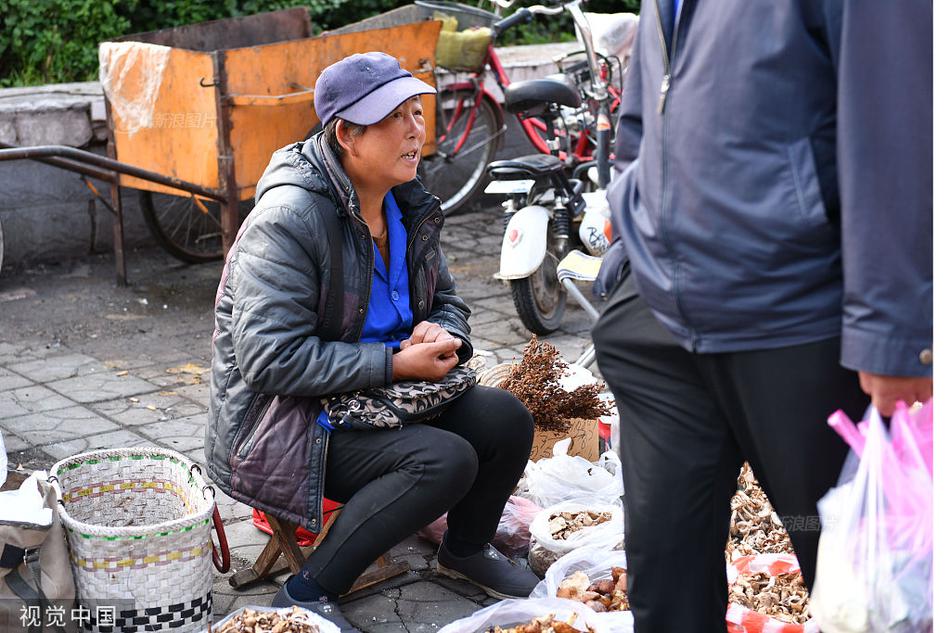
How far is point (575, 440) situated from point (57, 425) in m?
2.01

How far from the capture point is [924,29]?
1.67m

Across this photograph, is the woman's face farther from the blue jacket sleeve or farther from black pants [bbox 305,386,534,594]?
the blue jacket sleeve

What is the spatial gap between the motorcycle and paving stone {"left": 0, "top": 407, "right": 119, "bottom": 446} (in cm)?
191

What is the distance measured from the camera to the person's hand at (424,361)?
310cm

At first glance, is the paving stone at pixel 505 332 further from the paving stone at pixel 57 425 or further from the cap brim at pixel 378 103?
the cap brim at pixel 378 103

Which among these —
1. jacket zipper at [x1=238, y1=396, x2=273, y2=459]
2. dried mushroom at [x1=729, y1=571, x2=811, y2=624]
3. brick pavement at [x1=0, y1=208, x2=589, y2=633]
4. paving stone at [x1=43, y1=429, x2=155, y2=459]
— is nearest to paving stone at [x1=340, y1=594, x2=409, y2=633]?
brick pavement at [x1=0, y1=208, x2=589, y2=633]

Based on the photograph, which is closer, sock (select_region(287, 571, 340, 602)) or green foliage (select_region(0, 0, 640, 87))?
sock (select_region(287, 571, 340, 602))

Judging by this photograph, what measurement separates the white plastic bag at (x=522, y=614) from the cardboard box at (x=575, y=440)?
0.92 m

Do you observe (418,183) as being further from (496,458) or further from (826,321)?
(826,321)


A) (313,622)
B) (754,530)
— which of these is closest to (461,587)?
(313,622)

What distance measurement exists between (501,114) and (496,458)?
528cm

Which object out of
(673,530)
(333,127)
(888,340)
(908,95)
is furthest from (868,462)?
(333,127)

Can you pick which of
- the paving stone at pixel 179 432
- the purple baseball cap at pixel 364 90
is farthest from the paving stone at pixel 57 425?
the purple baseball cap at pixel 364 90

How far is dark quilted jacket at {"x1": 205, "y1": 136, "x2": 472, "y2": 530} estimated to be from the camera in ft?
9.71
